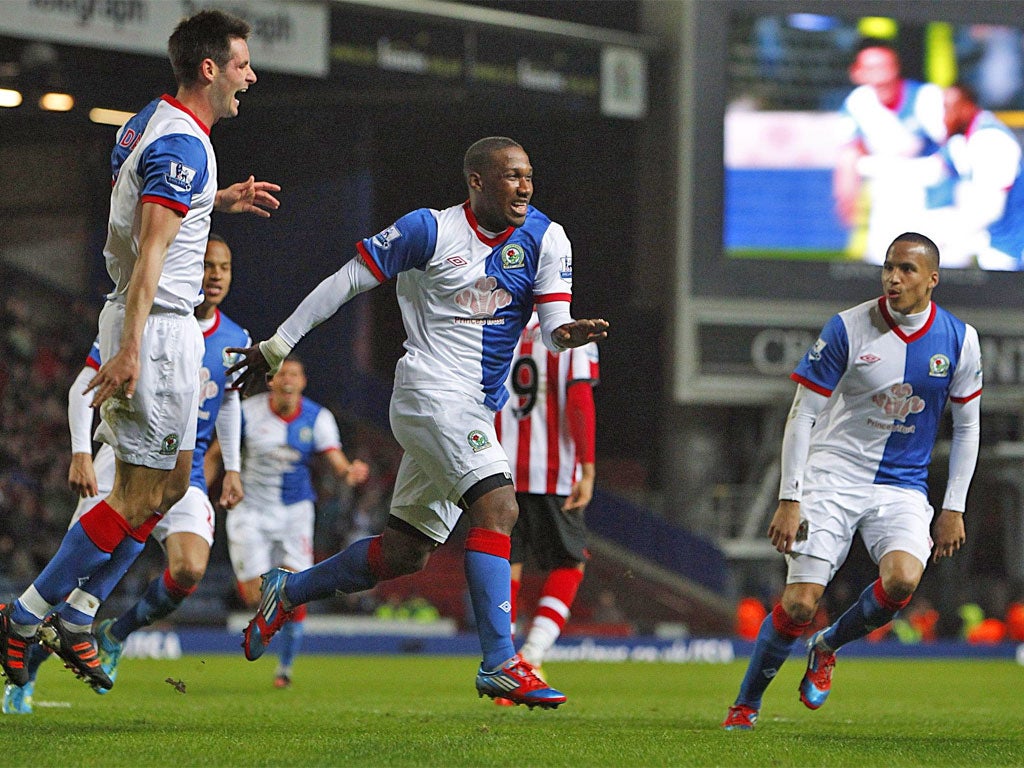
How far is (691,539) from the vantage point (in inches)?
898

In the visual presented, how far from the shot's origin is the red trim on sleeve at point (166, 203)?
18.7 feet

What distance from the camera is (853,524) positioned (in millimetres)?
7367

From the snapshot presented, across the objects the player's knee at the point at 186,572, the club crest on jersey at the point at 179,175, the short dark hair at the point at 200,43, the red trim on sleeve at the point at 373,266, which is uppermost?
the short dark hair at the point at 200,43

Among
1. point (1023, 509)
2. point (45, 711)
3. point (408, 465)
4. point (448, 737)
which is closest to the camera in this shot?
point (448, 737)

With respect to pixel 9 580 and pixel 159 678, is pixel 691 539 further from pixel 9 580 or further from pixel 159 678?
pixel 159 678

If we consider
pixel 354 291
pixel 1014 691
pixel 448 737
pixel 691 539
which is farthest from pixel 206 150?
pixel 691 539

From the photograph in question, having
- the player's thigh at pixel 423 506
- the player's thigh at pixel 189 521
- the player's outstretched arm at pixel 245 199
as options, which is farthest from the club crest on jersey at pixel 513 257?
the player's thigh at pixel 189 521

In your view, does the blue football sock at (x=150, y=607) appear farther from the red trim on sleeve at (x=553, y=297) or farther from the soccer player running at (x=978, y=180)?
the soccer player running at (x=978, y=180)

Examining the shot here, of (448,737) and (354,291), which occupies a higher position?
(354,291)

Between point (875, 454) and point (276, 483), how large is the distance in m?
5.42

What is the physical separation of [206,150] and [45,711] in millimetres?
3017

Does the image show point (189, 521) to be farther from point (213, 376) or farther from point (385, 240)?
point (385, 240)

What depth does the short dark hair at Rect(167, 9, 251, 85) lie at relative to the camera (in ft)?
19.9

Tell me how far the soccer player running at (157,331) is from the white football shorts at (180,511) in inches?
83.2
